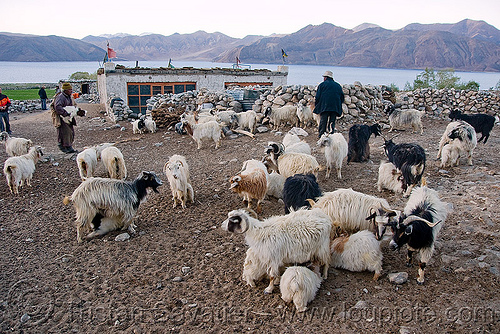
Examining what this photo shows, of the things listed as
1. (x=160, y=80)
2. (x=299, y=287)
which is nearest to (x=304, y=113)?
(x=299, y=287)

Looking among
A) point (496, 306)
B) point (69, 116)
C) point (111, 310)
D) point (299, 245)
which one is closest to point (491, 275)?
point (496, 306)

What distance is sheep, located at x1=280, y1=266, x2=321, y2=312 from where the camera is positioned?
11.4 feet

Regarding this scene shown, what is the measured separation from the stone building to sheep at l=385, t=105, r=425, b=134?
10865 mm

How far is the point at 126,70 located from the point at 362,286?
64.4ft

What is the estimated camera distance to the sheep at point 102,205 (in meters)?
5.30

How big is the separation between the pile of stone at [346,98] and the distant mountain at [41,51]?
187m

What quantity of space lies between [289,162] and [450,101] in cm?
1195

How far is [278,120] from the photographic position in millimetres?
12625

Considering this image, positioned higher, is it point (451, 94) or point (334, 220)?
point (451, 94)

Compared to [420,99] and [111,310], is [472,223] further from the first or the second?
[420,99]

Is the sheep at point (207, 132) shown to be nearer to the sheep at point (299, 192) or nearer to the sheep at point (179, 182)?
the sheep at point (179, 182)

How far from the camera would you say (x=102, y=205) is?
5.40 m

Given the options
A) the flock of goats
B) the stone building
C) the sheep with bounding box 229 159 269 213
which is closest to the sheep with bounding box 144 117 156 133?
the flock of goats

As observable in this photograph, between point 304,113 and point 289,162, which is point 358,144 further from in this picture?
point 304,113
